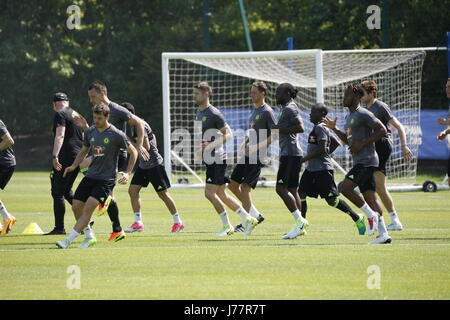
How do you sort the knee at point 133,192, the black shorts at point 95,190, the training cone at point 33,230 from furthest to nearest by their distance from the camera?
the knee at point 133,192
the training cone at point 33,230
the black shorts at point 95,190

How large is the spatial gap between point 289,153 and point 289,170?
26 centimetres

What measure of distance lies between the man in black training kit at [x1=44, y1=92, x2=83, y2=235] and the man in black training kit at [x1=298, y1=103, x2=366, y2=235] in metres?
3.61

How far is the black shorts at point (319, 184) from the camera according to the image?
14.2m

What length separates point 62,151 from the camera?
1512 centimetres

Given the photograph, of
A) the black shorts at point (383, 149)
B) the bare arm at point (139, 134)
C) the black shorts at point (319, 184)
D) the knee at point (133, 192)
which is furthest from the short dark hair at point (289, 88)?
the knee at point (133, 192)

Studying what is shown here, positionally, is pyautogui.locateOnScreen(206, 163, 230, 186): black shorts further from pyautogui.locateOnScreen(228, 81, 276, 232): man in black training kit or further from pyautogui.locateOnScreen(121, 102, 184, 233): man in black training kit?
pyautogui.locateOnScreen(121, 102, 184, 233): man in black training kit

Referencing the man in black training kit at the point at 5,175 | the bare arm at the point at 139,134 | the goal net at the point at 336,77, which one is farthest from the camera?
the goal net at the point at 336,77

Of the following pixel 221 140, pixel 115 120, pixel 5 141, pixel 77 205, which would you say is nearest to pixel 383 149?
pixel 221 140

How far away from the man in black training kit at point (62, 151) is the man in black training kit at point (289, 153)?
3217 mm

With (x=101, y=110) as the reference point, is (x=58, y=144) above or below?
below

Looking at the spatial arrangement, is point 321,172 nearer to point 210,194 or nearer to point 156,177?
point 210,194

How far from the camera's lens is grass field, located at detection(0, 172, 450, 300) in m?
9.27

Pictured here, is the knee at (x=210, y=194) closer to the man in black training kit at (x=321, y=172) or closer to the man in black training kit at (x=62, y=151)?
the man in black training kit at (x=321, y=172)

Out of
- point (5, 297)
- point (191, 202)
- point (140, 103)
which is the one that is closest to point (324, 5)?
point (140, 103)
